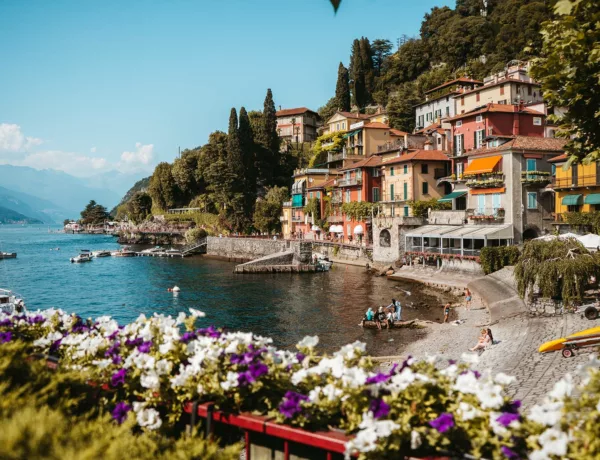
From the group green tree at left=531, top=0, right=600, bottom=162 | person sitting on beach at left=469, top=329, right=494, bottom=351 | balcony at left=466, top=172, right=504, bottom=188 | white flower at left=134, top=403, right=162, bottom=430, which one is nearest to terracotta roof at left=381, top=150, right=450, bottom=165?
balcony at left=466, top=172, right=504, bottom=188

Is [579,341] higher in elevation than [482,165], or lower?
lower

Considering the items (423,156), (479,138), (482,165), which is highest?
(479,138)

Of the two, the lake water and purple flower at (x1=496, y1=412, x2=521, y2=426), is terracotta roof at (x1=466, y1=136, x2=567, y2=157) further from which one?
purple flower at (x1=496, y1=412, x2=521, y2=426)

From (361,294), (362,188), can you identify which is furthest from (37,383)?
(362,188)

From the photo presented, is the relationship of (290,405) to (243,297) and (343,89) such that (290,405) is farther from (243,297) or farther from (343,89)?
(343,89)

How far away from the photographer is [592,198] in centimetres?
3534

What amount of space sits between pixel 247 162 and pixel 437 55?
50161mm

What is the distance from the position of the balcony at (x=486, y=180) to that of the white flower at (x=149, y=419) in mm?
41446

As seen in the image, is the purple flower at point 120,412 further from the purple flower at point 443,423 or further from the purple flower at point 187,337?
the purple flower at point 443,423

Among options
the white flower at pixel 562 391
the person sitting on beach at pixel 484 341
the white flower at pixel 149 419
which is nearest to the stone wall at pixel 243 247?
the person sitting on beach at pixel 484 341

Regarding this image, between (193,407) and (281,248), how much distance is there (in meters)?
60.1

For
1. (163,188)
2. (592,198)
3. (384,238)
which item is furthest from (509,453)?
(163,188)

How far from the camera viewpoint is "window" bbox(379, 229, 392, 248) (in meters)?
51.4

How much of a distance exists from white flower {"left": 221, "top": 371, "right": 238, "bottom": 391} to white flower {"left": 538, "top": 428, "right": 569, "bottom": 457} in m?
2.30
